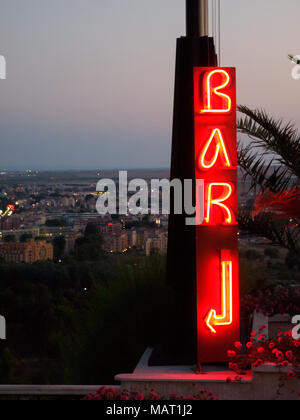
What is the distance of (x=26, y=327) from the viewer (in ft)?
40.2

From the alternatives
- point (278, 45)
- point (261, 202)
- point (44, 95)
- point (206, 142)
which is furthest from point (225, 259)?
point (44, 95)

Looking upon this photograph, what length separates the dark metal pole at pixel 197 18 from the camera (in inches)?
231

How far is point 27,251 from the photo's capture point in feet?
42.1

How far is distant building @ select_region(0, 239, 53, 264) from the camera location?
496 inches

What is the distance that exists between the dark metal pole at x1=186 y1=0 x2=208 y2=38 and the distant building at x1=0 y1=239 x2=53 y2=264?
25.0 ft

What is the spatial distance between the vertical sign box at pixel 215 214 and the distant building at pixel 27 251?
24.7 feet

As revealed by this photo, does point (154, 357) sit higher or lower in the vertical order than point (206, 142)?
lower

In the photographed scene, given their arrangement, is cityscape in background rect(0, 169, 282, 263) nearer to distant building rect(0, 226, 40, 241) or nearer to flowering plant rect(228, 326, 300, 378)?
distant building rect(0, 226, 40, 241)

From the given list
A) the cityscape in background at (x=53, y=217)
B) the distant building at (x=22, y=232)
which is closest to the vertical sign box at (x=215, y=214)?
the cityscape in background at (x=53, y=217)

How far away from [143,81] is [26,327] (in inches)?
268

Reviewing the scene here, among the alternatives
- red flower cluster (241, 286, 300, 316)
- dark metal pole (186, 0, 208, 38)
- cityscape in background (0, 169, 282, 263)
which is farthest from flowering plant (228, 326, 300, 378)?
cityscape in background (0, 169, 282, 263)
